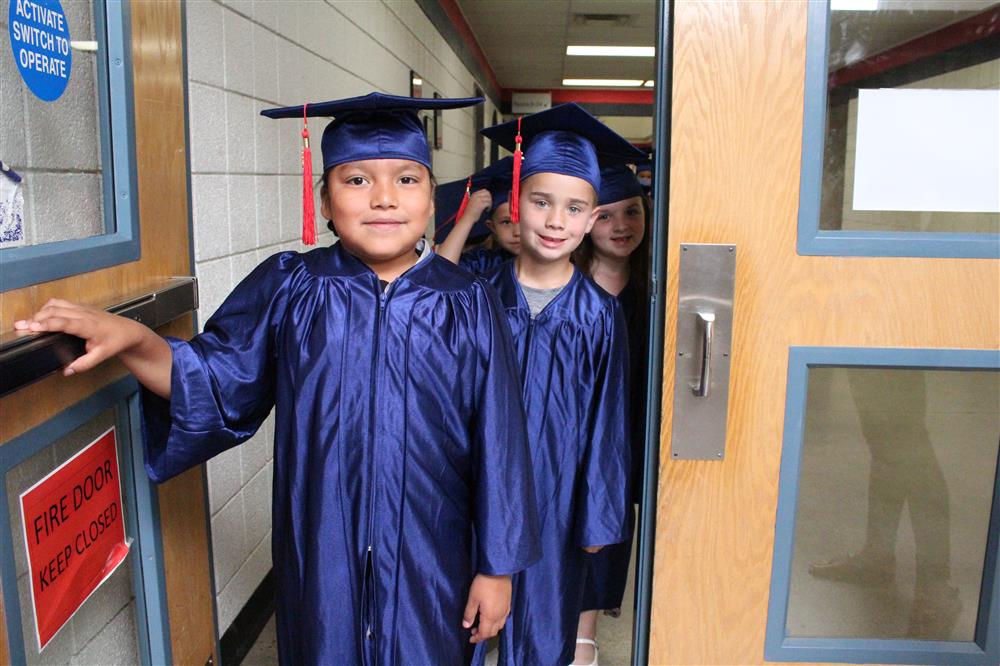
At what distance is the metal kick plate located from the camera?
158 cm

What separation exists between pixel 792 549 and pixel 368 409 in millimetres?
916

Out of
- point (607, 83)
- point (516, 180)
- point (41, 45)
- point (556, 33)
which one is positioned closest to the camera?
point (41, 45)

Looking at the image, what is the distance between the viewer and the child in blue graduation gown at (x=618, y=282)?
7.72ft

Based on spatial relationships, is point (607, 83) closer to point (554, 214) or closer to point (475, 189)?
point (475, 189)

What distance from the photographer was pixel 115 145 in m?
1.39

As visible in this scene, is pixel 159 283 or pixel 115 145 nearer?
pixel 115 145

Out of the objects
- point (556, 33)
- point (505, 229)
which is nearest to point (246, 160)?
point (505, 229)

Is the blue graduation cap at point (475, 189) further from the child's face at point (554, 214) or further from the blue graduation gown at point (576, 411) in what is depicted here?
the blue graduation gown at point (576, 411)

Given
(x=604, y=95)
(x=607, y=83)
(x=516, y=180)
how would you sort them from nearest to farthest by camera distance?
(x=516, y=180)
(x=607, y=83)
(x=604, y=95)

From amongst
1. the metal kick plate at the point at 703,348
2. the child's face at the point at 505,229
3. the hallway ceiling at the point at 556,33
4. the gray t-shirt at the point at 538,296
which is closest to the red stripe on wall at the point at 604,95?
the hallway ceiling at the point at 556,33

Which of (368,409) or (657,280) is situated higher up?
(657,280)

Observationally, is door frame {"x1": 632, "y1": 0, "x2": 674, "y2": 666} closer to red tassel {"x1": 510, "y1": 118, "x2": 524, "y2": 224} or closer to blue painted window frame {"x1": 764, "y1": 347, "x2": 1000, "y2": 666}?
blue painted window frame {"x1": 764, "y1": 347, "x2": 1000, "y2": 666}

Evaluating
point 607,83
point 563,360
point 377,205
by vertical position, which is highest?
point 607,83

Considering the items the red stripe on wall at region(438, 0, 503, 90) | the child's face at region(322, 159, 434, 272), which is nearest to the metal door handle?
the child's face at region(322, 159, 434, 272)
